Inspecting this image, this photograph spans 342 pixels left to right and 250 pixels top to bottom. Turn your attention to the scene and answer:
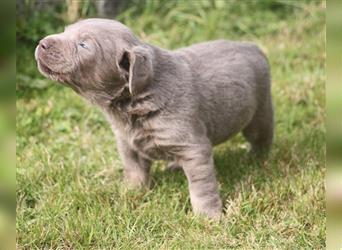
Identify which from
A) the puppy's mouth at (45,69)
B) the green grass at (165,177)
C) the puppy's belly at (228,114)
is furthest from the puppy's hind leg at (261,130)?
the puppy's mouth at (45,69)

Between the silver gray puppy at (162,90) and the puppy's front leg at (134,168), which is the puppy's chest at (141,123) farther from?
the puppy's front leg at (134,168)

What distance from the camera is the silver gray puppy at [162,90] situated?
3547 millimetres

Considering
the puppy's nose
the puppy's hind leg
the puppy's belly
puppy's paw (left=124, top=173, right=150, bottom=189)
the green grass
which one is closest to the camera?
the puppy's nose

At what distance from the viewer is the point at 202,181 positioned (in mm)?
3812

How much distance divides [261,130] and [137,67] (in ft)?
4.87

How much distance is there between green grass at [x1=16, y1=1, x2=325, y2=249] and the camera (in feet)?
11.8

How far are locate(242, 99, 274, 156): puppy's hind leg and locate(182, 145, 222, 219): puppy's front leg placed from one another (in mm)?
862

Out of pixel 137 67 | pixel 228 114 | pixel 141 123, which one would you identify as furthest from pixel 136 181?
pixel 137 67

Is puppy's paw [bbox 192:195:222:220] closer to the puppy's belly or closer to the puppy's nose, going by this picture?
the puppy's belly

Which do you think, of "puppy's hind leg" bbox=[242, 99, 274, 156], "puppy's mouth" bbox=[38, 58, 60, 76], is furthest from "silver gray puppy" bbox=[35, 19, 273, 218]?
"puppy's hind leg" bbox=[242, 99, 274, 156]

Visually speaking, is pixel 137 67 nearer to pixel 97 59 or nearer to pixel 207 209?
pixel 97 59

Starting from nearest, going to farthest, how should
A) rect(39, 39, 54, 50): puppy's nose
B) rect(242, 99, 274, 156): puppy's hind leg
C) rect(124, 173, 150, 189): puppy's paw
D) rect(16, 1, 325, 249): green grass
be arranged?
rect(39, 39, 54, 50): puppy's nose
rect(16, 1, 325, 249): green grass
rect(124, 173, 150, 189): puppy's paw
rect(242, 99, 274, 156): puppy's hind leg

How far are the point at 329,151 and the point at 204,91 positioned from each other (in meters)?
2.06

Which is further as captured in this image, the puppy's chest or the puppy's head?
the puppy's chest
